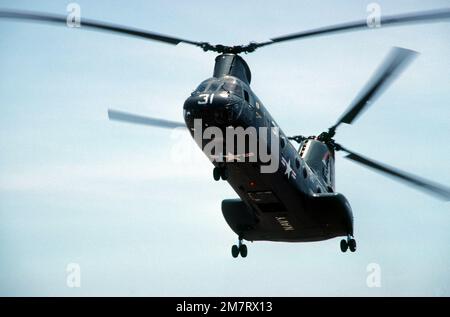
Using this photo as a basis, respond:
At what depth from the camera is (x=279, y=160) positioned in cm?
3309

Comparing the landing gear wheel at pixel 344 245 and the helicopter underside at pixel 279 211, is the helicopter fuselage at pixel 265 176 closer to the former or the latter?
the helicopter underside at pixel 279 211

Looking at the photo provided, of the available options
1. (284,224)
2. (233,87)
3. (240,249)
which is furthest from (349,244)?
(233,87)

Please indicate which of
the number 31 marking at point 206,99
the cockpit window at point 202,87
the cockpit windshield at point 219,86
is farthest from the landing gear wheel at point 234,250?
the number 31 marking at point 206,99

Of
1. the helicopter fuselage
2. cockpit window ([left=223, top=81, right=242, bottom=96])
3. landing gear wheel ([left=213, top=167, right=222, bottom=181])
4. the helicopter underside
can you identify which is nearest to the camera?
the helicopter fuselage

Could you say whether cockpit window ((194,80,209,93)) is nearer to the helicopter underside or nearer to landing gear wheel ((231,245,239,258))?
the helicopter underside

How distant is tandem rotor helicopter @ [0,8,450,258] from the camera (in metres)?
28.5

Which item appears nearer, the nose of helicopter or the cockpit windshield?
the nose of helicopter

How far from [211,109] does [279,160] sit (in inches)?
231

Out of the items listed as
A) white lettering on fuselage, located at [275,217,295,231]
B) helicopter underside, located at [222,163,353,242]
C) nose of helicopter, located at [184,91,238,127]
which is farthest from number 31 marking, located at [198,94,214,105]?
white lettering on fuselage, located at [275,217,295,231]

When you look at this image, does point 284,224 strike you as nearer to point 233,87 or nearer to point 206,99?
point 233,87

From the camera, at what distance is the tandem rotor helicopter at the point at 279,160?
93.5 feet

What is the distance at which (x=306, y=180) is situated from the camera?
36.6 m
